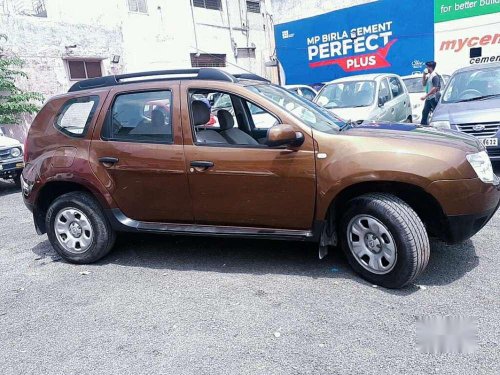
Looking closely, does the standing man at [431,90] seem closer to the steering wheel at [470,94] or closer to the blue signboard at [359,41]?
the steering wheel at [470,94]

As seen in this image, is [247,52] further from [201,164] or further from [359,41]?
[201,164]

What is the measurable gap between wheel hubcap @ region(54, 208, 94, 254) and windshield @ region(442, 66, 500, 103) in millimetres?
6077

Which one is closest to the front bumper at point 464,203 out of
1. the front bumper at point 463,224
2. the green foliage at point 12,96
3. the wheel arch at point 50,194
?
the front bumper at point 463,224

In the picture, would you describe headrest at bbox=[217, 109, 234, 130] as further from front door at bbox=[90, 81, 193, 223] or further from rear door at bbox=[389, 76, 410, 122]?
rear door at bbox=[389, 76, 410, 122]

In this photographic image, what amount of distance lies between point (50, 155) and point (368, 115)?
565cm

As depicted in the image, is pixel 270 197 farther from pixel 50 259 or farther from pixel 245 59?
pixel 245 59

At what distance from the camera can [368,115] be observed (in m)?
7.89

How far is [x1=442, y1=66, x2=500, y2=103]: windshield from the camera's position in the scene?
6.97 m

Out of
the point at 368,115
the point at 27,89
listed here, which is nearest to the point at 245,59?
the point at 27,89

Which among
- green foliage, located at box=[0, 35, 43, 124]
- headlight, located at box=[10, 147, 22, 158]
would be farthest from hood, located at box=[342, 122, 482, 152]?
green foliage, located at box=[0, 35, 43, 124]

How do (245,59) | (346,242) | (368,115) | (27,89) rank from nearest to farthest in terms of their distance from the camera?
(346,242) → (368,115) → (27,89) → (245,59)

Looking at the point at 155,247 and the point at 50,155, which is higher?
the point at 50,155

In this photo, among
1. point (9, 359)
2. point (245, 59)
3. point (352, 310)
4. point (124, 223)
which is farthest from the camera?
point (245, 59)

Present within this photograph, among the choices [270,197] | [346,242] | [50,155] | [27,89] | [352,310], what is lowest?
[352,310]
